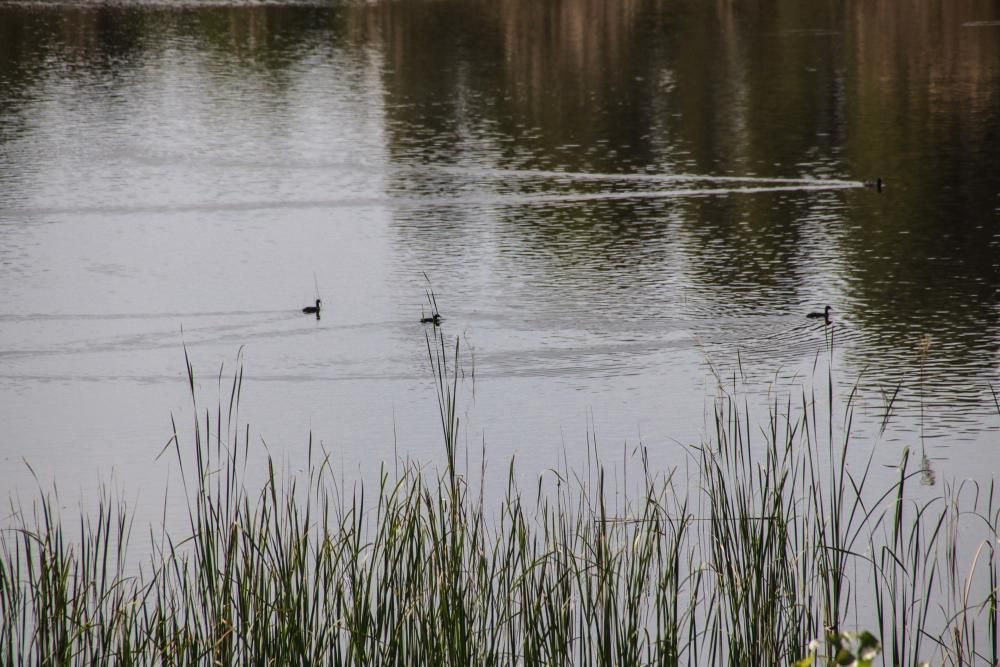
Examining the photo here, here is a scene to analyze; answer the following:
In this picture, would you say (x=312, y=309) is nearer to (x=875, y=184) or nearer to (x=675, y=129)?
(x=875, y=184)

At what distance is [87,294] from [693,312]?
4530 millimetres

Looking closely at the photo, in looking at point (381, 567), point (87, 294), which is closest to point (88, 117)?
point (87, 294)

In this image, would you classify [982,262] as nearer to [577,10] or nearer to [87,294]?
[87,294]

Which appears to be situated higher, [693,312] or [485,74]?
[485,74]

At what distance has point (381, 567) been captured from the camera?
5.75 meters

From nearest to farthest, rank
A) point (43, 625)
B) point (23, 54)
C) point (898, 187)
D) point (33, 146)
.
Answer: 1. point (43, 625)
2. point (898, 187)
3. point (33, 146)
4. point (23, 54)

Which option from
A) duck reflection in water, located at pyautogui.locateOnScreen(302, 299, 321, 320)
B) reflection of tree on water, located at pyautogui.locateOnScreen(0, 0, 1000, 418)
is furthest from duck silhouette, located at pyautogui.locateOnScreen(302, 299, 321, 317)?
reflection of tree on water, located at pyautogui.locateOnScreen(0, 0, 1000, 418)

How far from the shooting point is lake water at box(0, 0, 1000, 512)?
8.20 m

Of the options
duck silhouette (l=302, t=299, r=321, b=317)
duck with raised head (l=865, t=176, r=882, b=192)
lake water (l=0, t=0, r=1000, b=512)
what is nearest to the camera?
lake water (l=0, t=0, r=1000, b=512)

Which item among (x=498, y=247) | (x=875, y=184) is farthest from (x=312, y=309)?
(x=875, y=184)

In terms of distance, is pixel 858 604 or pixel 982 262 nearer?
pixel 858 604

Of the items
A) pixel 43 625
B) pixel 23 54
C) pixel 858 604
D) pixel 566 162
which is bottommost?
pixel 858 604

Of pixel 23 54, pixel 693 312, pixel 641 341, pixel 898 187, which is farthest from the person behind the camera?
pixel 23 54

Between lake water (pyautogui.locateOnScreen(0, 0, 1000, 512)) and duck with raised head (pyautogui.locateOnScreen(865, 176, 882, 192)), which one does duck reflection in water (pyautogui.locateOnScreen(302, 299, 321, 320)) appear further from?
duck with raised head (pyautogui.locateOnScreen(865, 176, 882, 192))
